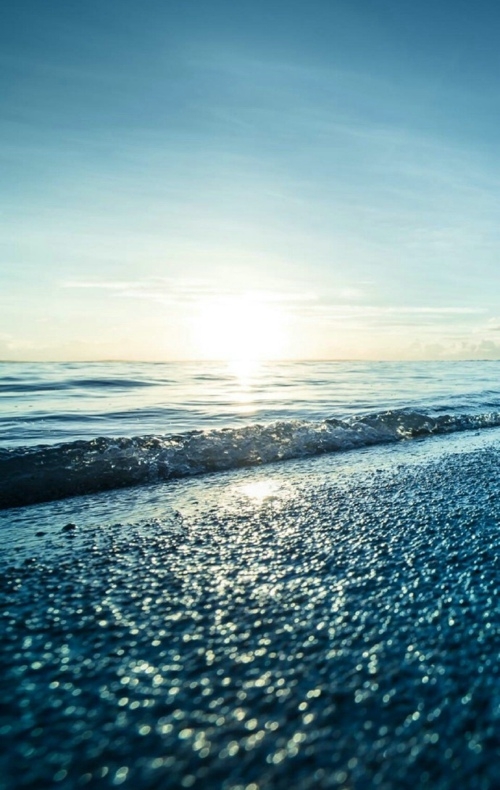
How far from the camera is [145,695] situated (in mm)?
1686

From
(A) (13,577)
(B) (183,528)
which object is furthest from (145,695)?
(B) (183,528)

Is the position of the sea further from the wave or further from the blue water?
the blue water

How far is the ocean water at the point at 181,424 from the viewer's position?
554 centimetres

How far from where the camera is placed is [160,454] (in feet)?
20.0

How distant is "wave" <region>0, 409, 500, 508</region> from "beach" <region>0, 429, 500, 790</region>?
56.4 inches

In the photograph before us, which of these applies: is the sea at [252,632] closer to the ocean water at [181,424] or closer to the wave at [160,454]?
the wave at [160,454]

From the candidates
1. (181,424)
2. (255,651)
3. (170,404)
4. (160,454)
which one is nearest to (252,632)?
(255,651)

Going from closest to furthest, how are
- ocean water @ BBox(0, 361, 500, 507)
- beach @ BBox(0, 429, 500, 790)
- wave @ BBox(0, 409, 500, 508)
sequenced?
beach @ BBox(0, 429, 500, 790)
wave @ BBox(0, 409, 500, 508)
ocean water @ BBox(0, 361, 500, 507)

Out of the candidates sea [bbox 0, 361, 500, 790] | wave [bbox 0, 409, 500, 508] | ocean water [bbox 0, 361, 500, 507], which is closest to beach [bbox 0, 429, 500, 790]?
sea [bbox 0, 361, 500, 790]

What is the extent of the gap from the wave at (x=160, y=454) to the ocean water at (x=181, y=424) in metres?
0.01

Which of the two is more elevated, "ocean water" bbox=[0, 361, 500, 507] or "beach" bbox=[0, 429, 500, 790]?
"ocean water" bbox=[0, 361, 500, 507]

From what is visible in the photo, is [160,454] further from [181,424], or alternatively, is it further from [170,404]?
[170,404]

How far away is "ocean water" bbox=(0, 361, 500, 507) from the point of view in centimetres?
554

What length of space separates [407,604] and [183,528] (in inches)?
68.4
